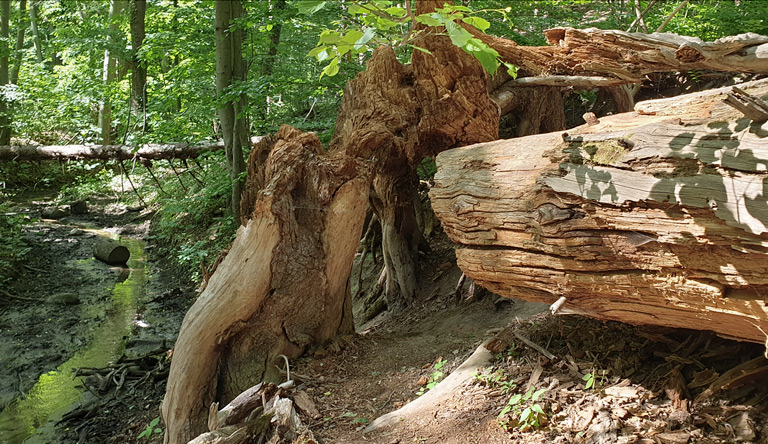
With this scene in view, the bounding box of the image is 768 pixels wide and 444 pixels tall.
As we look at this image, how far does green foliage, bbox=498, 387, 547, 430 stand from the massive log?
0.62 m

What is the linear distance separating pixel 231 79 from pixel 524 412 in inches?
285

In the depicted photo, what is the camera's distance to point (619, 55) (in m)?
5.02

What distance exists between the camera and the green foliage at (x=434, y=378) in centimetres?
402

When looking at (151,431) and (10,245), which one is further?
(10,245)

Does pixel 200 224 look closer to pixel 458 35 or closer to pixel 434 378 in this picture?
pixel 434 378

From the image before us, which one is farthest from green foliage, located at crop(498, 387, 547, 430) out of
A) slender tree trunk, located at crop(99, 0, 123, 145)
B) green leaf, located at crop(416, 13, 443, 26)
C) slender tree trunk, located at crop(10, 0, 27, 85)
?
slender tree trunk, located at crop(10, 0, 27, 85)

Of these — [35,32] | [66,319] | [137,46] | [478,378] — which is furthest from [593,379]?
[35,32]

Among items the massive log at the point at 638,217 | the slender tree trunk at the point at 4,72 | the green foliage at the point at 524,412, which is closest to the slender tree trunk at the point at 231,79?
the massive log at the point at 638,217

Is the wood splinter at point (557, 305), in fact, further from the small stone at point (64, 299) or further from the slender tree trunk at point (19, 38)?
the slender tree trunk at point (19, 38)

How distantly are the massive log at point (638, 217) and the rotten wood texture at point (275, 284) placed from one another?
1527 millimetres

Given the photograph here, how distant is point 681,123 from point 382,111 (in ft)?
9.63

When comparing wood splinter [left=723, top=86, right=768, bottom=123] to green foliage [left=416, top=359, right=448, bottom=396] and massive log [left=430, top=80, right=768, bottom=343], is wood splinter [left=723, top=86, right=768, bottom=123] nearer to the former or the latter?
massive log [left=430, top=80, right=768, bottom=343]

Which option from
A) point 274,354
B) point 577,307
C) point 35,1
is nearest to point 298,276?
point 274,354

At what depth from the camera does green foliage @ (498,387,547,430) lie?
3.01 m
